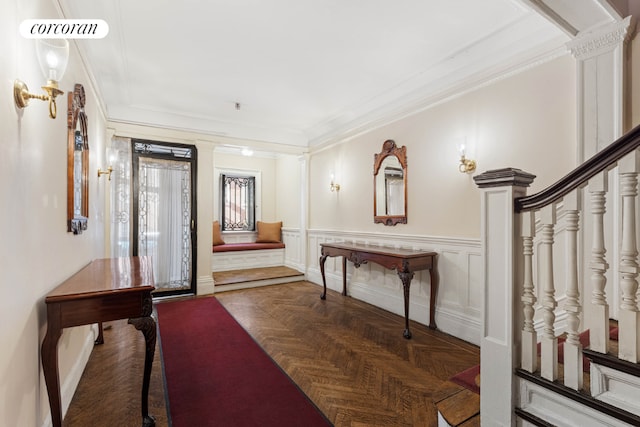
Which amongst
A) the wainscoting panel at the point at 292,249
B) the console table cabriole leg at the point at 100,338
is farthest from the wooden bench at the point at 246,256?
the console table cabriole leg at the point at 100,338

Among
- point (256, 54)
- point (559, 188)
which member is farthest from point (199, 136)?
point (559, 188)

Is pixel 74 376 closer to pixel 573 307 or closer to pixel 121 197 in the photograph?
pixel 121 197

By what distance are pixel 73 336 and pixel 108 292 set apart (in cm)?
101

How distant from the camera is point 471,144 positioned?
2.89 meters

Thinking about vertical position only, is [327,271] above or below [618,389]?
below

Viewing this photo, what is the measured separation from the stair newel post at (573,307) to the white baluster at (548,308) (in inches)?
1.9

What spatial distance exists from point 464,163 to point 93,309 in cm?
310

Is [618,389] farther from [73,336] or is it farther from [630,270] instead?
[73,336]

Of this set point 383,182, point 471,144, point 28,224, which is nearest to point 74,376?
point 28,224

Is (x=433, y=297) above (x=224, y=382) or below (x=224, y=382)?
above

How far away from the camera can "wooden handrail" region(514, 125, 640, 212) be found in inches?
42.9

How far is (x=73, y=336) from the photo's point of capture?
2.19m

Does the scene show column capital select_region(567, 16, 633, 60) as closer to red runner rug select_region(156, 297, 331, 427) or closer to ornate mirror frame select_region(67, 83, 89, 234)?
red runner rug select_region(156, 297, 331, 427)

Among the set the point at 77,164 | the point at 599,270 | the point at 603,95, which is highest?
the point at 603,95
